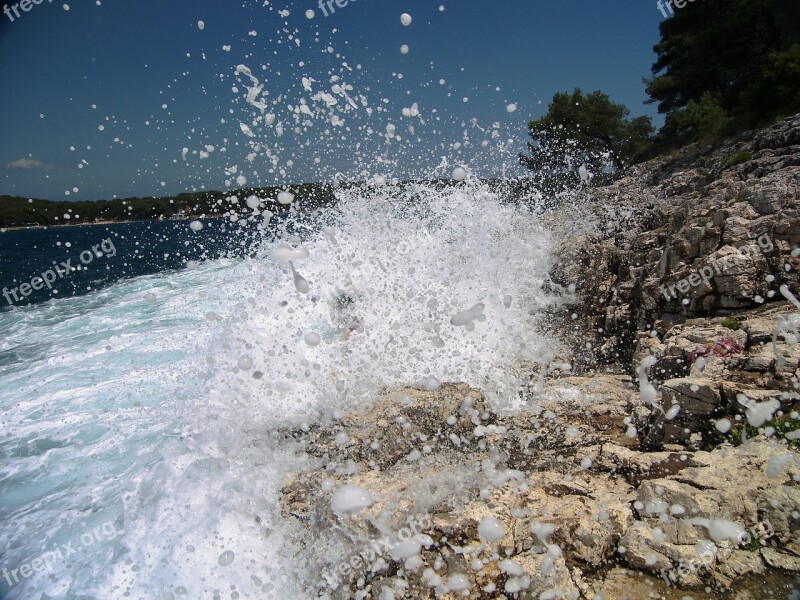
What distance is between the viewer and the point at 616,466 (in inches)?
161

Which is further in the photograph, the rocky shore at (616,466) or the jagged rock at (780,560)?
the rocky shore at (616,466)

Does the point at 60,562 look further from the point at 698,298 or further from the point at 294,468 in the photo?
the point at 698,298

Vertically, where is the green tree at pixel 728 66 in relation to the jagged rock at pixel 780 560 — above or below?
above

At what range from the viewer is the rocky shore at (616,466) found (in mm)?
3219

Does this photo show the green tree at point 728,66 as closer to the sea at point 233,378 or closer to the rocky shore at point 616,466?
the sea at point 233,378

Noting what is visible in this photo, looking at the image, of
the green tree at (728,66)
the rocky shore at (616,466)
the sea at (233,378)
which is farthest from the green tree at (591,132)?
the rocky shore at (616,466)

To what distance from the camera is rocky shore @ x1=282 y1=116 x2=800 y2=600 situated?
127 inches

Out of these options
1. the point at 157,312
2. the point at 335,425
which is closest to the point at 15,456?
the point at 335,425

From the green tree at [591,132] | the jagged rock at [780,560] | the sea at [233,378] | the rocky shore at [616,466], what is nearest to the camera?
the jagged rock at [780,560]

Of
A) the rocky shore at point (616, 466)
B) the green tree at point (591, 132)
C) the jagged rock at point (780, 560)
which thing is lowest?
the jagged rock at point (780, 560)

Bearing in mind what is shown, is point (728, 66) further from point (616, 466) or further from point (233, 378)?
point (233, 378)

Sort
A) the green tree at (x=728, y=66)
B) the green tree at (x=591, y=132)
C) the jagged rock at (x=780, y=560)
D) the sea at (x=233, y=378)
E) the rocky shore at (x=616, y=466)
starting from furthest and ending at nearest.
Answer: the green tree at (x=591, y=132), the green tree at (x=728, y=66), the sea at (x=233, y=378), the rocky shore at (x=616, y=466), the jagged rock at (x=780, y=560)

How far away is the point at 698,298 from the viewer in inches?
247

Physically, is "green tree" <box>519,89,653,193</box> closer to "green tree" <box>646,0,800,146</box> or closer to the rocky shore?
"green tree" <box>646,0,800,146</box>
